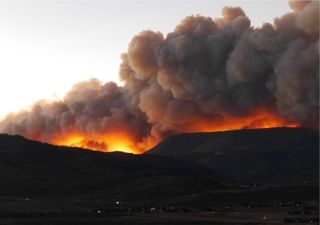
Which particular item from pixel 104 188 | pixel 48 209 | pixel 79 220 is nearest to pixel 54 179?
pixel 104 188

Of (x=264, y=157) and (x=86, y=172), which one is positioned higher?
(x=264, y=157)

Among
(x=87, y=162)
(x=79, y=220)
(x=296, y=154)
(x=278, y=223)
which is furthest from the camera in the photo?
(x=296, y=154)

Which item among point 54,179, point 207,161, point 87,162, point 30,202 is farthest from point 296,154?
point 30,202

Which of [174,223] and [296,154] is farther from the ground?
[296,154]

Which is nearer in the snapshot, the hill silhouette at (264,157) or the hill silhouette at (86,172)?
the hill silhouette at (86,172)

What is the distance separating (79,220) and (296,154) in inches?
4649

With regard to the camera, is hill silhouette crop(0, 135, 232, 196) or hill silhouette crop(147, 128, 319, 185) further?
hill silhouette crop(147, 128, 319, 185)

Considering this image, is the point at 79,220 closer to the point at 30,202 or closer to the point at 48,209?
the point at 48,209

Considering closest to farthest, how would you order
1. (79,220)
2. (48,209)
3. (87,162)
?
(79,220)
(48,209)
(87,162)

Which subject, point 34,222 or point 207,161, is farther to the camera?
point 207,161

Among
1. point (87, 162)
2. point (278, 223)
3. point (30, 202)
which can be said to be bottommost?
point (278, 223)

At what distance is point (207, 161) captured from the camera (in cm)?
18888

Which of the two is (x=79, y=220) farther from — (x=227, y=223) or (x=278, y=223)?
(x=278, y=223)

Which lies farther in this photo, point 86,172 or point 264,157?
point 264,157
